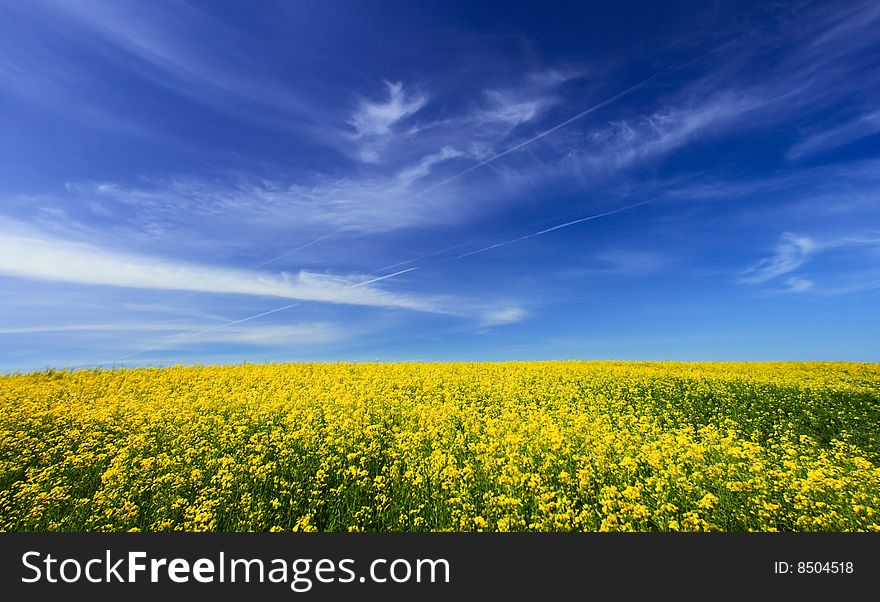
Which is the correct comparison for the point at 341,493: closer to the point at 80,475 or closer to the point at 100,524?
the point at 100,524

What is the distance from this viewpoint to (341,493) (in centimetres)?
876

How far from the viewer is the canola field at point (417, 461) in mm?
7613

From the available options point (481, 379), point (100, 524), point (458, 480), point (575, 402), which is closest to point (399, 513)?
point (458, 480)

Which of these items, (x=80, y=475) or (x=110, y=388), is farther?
(x=110, y=388)

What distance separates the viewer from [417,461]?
9.61m

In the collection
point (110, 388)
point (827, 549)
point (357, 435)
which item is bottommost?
point (827, 549)

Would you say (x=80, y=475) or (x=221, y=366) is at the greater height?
(x=221, y=366)

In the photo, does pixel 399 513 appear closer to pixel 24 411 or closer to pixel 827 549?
pixel 827 549

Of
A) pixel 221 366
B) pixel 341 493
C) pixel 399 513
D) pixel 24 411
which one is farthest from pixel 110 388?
pixel 399 513

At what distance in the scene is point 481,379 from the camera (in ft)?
65.3

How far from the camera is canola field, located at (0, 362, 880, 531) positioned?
761 cm

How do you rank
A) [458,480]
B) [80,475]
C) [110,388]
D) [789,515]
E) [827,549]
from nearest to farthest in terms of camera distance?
1. [827,549]
2. [789,515]
3. [458,480]
4. [80,475]
5. [110,388]

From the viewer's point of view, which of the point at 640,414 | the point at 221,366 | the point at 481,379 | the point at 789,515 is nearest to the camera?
the point at 789,515

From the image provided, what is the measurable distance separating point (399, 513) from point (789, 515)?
20.6 feet
